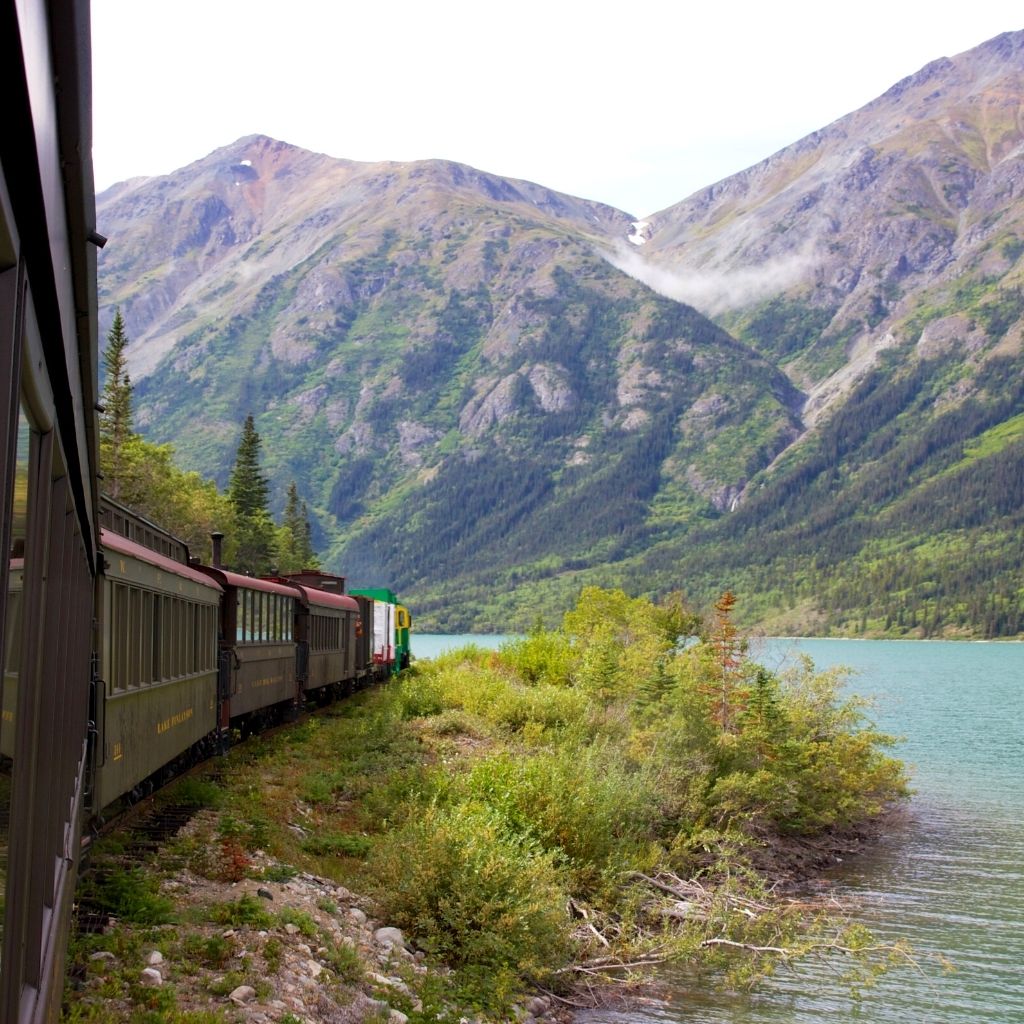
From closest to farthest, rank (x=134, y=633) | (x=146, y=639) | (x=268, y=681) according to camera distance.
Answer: (x=134, y=633)
(x=146, y=639)
(x=268, y=681)

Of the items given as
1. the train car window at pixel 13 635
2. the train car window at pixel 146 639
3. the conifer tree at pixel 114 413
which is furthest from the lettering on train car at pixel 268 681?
the conifer tree at pixel 114 413

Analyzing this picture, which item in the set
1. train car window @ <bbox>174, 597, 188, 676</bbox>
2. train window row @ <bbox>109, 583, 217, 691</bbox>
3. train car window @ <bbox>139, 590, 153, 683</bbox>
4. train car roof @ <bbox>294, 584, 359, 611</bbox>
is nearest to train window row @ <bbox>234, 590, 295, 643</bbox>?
train car roof @ <bbox>294, 584, 359, 611</bbox>

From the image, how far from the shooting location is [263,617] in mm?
24328

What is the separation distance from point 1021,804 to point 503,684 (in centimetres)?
1639

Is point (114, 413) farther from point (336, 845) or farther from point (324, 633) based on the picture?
point (336, 845)

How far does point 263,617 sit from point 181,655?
29.4 ft

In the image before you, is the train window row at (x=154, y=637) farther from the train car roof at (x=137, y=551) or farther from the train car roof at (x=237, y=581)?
the train car roof at (x=237, y=581)

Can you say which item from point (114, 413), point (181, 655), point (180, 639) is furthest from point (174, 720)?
point (114, 413)

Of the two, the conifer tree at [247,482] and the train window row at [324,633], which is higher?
the conifer tree at [247,482]

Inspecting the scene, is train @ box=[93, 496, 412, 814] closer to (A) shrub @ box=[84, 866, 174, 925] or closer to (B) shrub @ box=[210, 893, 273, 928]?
(A) shrub @ box=[84, 866, 174, 925]

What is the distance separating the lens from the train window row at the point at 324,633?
30984 mm

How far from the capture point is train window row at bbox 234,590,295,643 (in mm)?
22094

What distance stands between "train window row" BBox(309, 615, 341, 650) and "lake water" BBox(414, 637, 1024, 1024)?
13.6 m

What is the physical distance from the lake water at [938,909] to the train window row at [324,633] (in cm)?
1364
